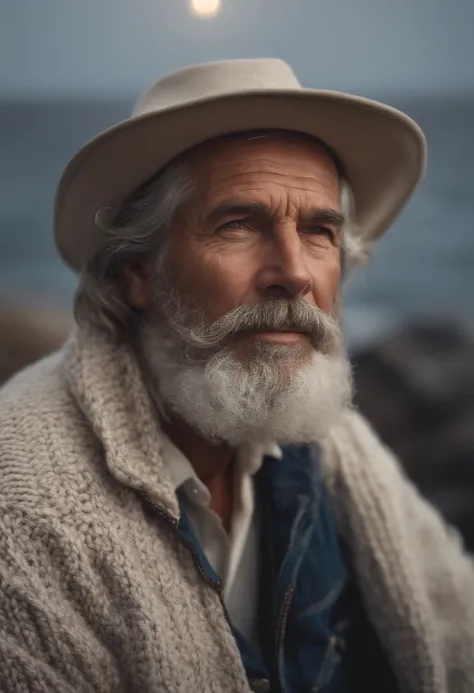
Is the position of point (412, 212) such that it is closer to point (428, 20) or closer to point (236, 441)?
point (428, 20)

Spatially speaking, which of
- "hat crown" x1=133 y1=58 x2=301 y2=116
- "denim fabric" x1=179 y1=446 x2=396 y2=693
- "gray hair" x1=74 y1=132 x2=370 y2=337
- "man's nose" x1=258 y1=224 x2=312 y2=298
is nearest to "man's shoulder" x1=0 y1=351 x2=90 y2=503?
"gray hair" x1=74 y1=132 x2=370 y2=337

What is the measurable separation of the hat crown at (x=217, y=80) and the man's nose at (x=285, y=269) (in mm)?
279

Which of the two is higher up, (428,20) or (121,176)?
(428,20)

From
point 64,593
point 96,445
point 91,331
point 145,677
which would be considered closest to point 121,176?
point 91,331

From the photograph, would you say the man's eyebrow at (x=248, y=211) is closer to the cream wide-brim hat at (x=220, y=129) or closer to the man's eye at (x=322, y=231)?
the man's eye at (x=322, y=231)

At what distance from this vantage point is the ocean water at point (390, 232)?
1545 mm

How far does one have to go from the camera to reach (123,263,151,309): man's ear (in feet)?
4.15

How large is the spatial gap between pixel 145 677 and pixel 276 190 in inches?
34.2

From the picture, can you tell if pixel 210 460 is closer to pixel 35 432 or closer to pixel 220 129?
pixel 35 432

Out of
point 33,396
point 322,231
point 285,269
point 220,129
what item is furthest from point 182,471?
point 220,129

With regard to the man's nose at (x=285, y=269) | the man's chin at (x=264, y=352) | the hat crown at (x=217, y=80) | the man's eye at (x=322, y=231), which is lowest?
the man's chin at (x=264, y=352)

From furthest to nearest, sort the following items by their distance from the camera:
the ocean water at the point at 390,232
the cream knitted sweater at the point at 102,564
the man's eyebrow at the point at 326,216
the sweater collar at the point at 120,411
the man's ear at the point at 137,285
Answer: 1. the ocean water at the point at 390,232
2. the man's ear at the point at 137,285
3. the man's eyebrow at the point at 326,216
4. the sweater collar at the point at 120,411
5. the cream knitted sweater at the point at 102,564

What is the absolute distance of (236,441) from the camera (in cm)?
121

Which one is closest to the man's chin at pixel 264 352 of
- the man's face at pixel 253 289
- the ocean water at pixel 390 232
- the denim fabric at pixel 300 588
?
the man's face at pixel 253 289
